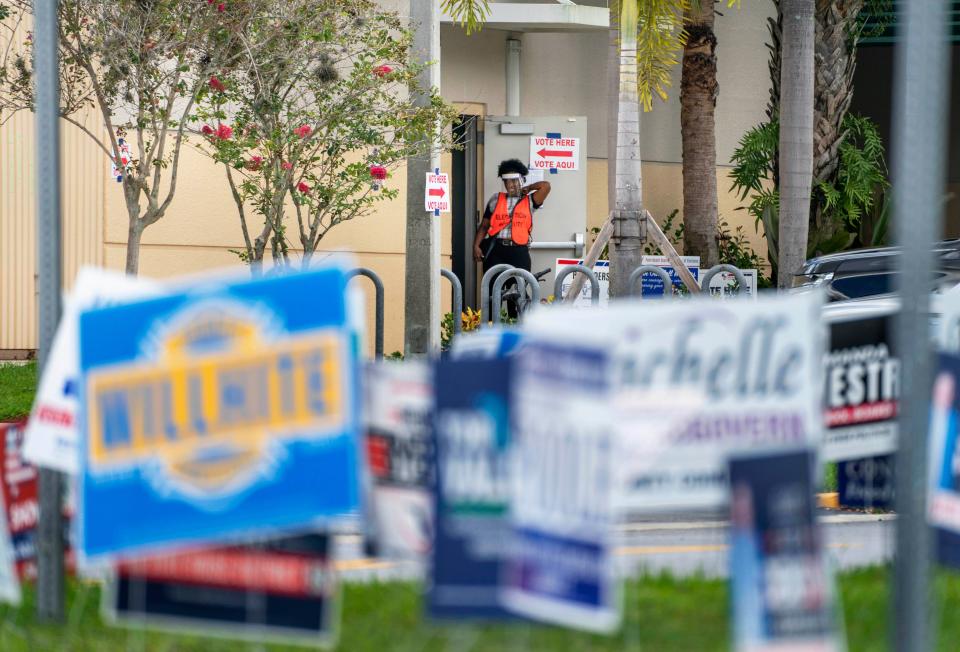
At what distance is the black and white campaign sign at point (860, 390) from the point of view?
16.6ft

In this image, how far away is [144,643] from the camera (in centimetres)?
454

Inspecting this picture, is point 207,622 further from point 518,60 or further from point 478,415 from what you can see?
point 518,60

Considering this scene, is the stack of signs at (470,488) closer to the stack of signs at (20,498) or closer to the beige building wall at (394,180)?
the stack of signs at (20,498)

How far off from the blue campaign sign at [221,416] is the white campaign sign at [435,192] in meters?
10.9

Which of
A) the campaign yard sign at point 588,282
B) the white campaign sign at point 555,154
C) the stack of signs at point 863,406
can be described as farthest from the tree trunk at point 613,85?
the stack of signs at point 863,406

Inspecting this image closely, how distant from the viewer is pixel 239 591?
13.3 ft

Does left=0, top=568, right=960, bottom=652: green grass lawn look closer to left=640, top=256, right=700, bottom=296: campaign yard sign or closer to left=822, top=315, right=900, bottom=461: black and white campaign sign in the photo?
left=822, top=315, right=900, bottom=461: black and white campaign sign

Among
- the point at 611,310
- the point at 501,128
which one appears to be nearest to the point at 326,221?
the point at 501,128

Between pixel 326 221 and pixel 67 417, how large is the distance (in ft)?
43.7

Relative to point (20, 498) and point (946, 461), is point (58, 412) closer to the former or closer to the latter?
point (20, 498)

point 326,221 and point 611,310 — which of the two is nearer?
point 611,310

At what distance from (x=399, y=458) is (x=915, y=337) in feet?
4.54

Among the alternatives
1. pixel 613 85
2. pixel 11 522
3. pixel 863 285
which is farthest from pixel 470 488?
pixel 613 85

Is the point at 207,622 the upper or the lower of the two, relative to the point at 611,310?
lower
